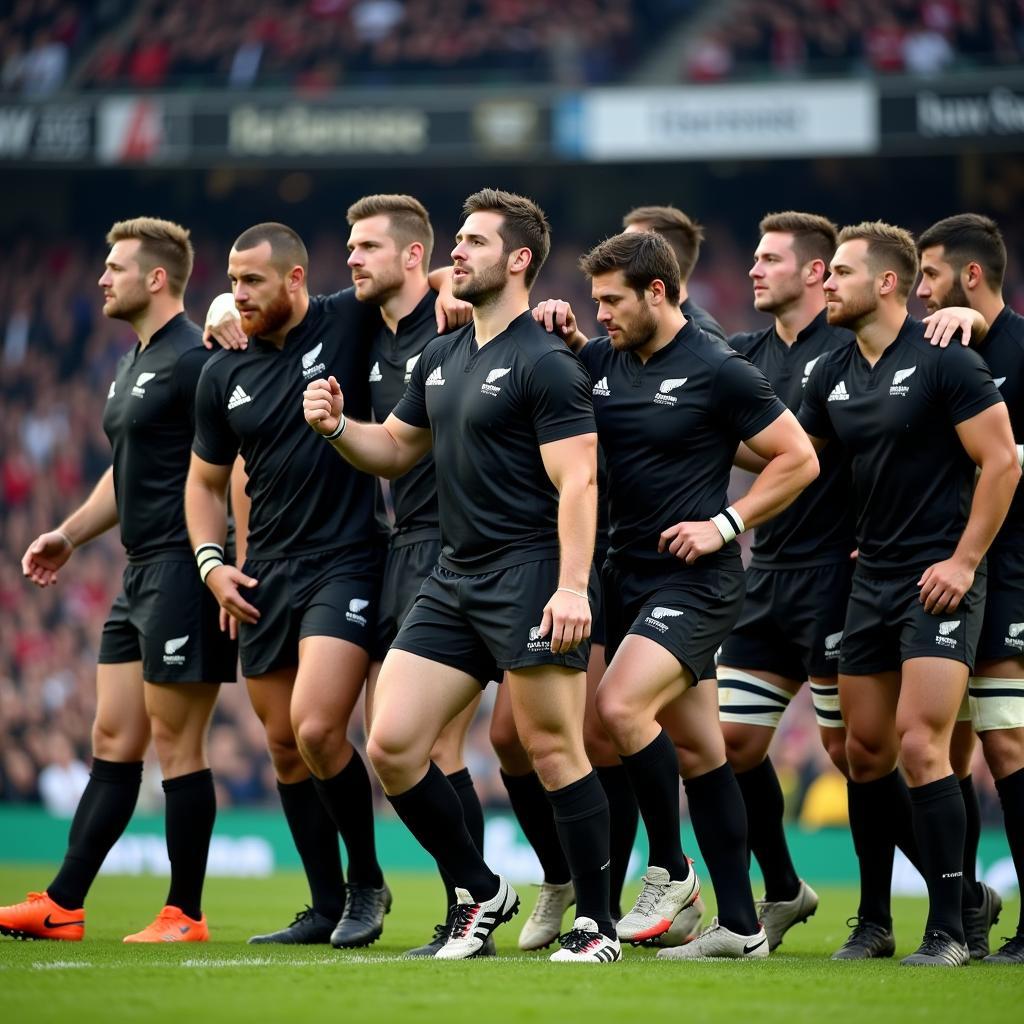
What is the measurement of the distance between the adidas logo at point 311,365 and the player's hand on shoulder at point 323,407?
1008 millimetres

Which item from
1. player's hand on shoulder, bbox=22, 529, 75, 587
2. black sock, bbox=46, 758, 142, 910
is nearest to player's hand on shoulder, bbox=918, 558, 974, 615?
black sock, bbox=46, 758, 142, 910

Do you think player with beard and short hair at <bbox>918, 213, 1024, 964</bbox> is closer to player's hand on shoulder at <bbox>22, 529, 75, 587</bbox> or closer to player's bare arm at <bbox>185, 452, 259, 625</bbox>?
player's bare arm at <bbox>185, 452, 259, 625</bbox>

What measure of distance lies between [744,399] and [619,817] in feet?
6.67

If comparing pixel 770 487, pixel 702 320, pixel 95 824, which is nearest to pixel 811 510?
pixel 702 320

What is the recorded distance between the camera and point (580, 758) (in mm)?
6223

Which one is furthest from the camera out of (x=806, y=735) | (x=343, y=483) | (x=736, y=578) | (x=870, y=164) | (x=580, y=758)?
(x=870, y=164)

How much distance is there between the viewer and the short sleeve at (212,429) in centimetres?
751

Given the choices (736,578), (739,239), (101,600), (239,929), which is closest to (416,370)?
(736,578)

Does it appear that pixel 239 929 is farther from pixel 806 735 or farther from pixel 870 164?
pixel 870 164

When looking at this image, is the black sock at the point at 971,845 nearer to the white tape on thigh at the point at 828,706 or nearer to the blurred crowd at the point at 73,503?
the white tape on thigh at the point at 828,706

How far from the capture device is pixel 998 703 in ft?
22.8

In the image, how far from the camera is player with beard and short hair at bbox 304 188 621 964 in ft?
20.2

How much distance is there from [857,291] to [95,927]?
188 inches

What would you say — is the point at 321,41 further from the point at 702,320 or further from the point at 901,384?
the point at 901,384
